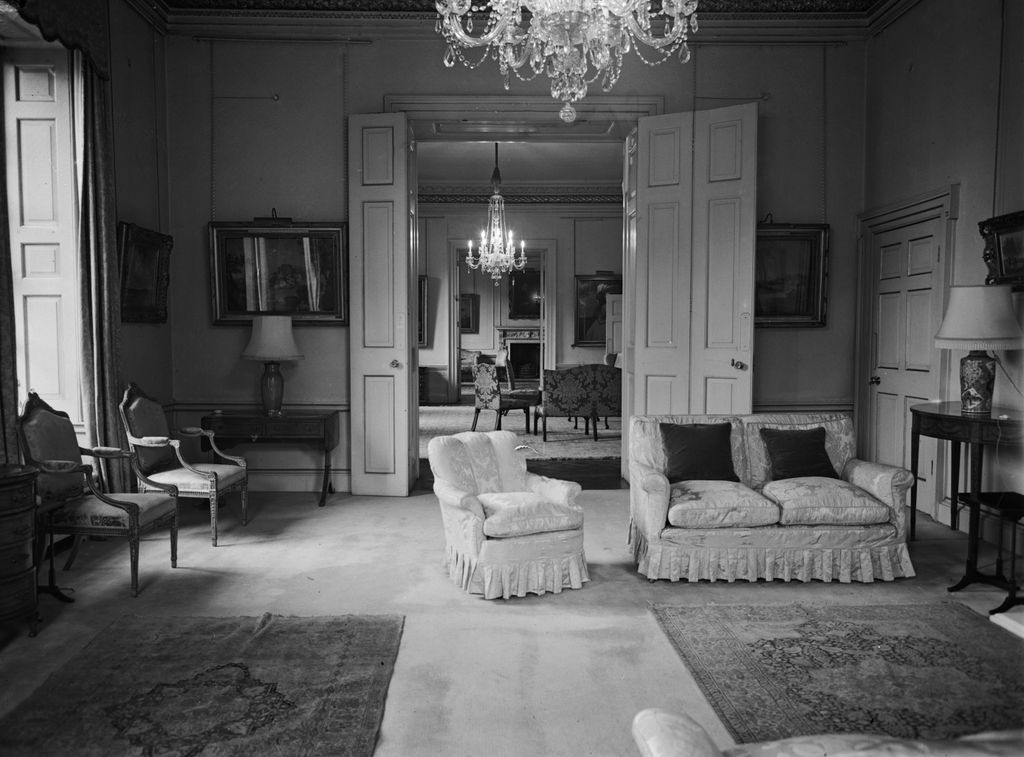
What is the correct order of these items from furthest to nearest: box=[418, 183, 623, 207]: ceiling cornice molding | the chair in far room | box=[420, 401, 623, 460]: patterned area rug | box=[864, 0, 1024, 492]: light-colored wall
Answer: box=[418, 183, 623, 207]: ceiling cornice molding → the chair in far room → box=[420, 401, 623, 460]: patterned area rug → box=[864, 0, 1024, 492]: light-colored wall

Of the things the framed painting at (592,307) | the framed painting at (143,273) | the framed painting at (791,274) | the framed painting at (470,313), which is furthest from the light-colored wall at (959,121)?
the framed painting at (470,313)

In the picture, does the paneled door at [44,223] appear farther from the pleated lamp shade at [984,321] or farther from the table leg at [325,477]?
the pleated lamp shade at [984,321]

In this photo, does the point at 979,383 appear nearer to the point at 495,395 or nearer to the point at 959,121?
the point at 959,121

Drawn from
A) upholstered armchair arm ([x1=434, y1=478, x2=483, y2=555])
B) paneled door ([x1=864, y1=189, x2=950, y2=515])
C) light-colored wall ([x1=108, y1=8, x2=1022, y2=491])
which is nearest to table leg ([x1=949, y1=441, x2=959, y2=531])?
paneled door ([x1=864, y1=189, x2=950, y2=515])

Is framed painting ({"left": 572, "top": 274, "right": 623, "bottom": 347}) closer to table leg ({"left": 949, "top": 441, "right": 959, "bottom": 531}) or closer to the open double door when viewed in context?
the open double door

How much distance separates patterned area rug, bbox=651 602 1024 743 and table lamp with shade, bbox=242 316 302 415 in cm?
326

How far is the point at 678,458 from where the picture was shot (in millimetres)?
3988

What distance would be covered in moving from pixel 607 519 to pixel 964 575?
205 cm

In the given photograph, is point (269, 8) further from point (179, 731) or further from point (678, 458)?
point (179, 731)

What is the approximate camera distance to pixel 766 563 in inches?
146

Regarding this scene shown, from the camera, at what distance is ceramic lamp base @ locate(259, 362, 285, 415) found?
5438 mm

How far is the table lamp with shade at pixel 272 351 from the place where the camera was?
5328 millimetres

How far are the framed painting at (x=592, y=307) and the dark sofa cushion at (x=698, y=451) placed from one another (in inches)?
287

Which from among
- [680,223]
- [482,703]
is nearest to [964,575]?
[482,703]
